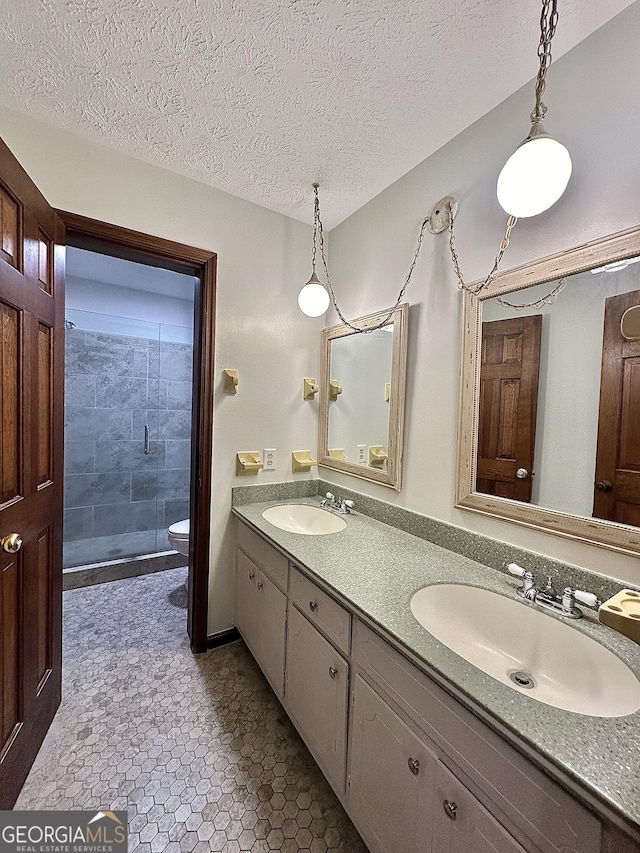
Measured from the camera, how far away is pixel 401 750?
87 cm

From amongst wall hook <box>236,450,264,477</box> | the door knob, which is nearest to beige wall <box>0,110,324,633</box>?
wall hook <box>236,450,264,477</box>

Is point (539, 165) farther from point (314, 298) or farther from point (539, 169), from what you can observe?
point (314, 298)

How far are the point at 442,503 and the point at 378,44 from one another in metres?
1.58

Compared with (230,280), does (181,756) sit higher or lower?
lower

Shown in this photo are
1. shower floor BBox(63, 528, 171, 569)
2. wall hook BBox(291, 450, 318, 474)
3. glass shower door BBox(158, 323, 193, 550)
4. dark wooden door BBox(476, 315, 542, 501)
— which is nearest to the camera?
dark wooden door BBox(476, 315, 542, 501)

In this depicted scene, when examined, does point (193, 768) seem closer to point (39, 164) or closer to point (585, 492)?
point (585, 492)

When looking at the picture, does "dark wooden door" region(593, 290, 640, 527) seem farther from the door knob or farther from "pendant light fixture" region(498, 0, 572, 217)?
the door knob

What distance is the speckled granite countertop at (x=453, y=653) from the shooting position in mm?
550

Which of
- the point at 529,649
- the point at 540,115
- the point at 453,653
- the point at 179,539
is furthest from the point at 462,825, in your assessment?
the point at 179,539

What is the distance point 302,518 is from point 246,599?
499 millimetres

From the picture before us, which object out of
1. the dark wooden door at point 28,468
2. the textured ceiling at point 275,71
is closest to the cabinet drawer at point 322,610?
the dark wooden door at point 28,468

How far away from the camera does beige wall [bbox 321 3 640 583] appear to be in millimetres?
987

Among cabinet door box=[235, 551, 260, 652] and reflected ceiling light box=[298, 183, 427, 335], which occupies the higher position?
reflected ceiling light box=[298, 183, 427, 335]

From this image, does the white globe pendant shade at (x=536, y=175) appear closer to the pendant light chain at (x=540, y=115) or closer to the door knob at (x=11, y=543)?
the pendant light chain at (x=540, y=115)
